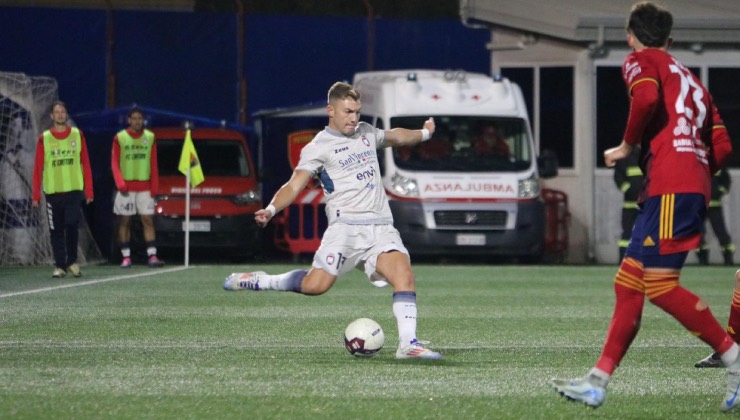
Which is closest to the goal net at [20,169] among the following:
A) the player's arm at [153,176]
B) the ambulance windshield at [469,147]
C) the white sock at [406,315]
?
the player's arm at [153,176]

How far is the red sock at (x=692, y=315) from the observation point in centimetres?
675

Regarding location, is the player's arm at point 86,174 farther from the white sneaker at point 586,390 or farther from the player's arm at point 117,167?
the white sneaker at point 586,390

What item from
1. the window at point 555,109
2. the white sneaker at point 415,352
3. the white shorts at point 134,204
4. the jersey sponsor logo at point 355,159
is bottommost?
the white sneaker at point 415,352

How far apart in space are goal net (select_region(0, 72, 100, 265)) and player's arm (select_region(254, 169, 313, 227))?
1278 cm

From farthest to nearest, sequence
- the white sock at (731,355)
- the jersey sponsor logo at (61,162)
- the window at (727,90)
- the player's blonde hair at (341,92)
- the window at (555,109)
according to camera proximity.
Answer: the window at (555,109) < the window at (727,90) < the jersey sponsor logo at (61,162) < the player's blonde hair at (341,92) < the white sock at (731,355)

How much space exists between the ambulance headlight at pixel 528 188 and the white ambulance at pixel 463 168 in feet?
0.05

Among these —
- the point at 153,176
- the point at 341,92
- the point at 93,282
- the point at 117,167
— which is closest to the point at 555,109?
the point at 153,176

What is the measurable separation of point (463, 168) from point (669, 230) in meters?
15.8

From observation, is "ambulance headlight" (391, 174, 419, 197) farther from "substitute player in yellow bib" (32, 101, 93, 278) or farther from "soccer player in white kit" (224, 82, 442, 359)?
"soccer player in white kit" (224, 82, 442, 359)

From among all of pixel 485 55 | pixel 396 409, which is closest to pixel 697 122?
pixel 396 409

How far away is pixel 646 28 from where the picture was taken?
691cm

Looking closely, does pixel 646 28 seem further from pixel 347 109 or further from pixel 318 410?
pixel 347 109

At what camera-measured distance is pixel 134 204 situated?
69.3 feet

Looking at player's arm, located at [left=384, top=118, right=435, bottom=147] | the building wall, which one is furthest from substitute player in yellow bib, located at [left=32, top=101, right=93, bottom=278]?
the building wall
